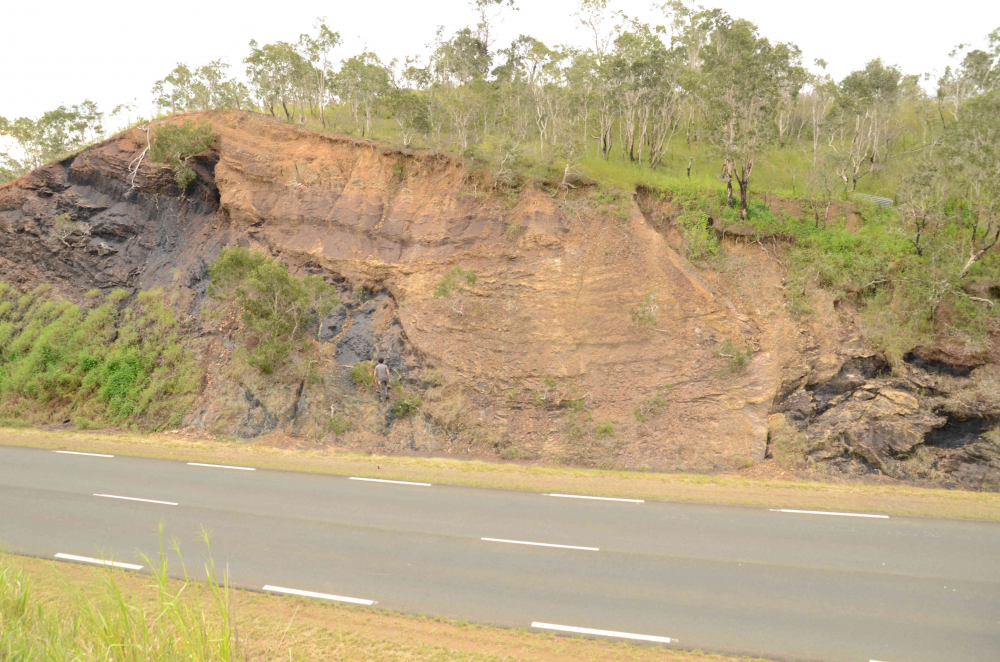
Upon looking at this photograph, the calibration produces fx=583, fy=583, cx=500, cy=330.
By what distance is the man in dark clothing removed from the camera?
19.3 metres

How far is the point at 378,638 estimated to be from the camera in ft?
25.8

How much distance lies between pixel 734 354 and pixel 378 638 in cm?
1420

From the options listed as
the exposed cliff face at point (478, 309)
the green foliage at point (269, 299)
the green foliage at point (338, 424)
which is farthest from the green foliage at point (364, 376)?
the green foliage at point (269, 299)

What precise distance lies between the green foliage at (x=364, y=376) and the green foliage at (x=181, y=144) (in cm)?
1265

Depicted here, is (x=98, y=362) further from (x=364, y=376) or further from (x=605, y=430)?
(x=605, y=430)

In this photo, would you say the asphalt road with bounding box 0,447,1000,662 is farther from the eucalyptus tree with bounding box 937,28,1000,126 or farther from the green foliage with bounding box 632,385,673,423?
the eucalyptus tree with bounding box 937,28,1000,126

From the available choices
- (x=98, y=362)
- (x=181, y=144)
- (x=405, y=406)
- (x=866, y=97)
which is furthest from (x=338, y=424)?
(x=866, y=97)

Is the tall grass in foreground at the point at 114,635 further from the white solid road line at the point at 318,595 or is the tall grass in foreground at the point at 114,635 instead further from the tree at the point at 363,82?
the tree at the point at 363,82

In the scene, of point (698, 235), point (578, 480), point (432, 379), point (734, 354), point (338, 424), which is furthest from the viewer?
point (698, 235)

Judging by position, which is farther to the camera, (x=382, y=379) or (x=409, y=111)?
(x=409, y=111)

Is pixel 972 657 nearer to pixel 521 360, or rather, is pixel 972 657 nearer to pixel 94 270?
pixel 521 360

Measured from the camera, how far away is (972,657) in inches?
→ 306

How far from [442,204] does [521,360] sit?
752 centimetres

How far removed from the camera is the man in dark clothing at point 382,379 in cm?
1928
